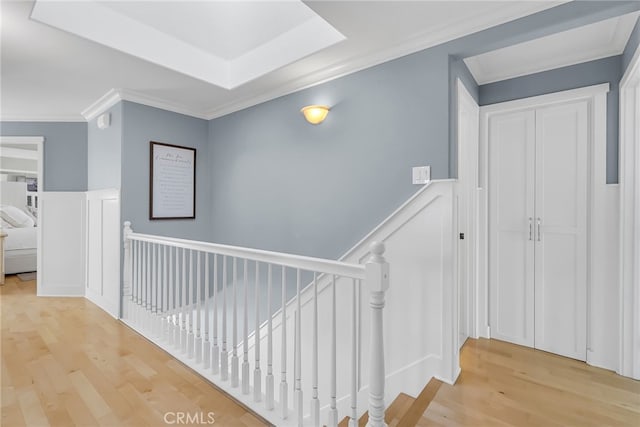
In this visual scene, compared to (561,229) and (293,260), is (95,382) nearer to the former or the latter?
(293,260)

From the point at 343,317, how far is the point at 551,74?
2420 mm

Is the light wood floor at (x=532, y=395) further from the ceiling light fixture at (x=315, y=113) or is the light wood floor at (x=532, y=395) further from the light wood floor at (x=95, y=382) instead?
the ceiling light fixture at (x=315, y=113)

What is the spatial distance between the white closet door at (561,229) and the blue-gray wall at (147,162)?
3.44 meters

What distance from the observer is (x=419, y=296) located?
2.03 metres

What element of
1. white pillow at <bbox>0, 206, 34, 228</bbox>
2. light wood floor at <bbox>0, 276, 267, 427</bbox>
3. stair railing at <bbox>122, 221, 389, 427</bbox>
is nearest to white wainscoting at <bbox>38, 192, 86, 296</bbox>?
light wood floor at <bbox>0, 276, 267, 427</bbox>

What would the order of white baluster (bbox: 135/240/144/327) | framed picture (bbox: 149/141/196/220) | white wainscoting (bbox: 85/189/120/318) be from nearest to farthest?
white baluster (bbox: 135/240/144/327) → white wainscoting (bbox: 85/189/120/318) → framed picture (bbox: 149/141/196/220)

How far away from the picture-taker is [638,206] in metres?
1.90

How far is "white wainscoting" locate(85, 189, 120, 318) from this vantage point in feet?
10.5

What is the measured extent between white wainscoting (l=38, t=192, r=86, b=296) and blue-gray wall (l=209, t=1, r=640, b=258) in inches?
76.8

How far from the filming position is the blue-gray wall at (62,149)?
399 centimetres

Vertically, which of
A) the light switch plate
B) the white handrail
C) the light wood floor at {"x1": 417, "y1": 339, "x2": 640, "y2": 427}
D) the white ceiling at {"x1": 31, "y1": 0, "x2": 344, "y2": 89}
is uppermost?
the white ceiling at {"x1": 31, "y1": 0, "x2": 344, "y2": 89}

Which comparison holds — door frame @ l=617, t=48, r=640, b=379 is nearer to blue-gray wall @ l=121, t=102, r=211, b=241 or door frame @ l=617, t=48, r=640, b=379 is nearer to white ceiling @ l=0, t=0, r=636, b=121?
white ceiling @ l=0, t=0, r=636, b=121

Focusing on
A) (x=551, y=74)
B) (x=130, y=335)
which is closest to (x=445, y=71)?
(x=551, y=74)

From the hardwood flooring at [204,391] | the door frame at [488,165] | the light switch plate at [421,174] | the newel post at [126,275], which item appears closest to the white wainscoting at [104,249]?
the newel post at [126,275]
